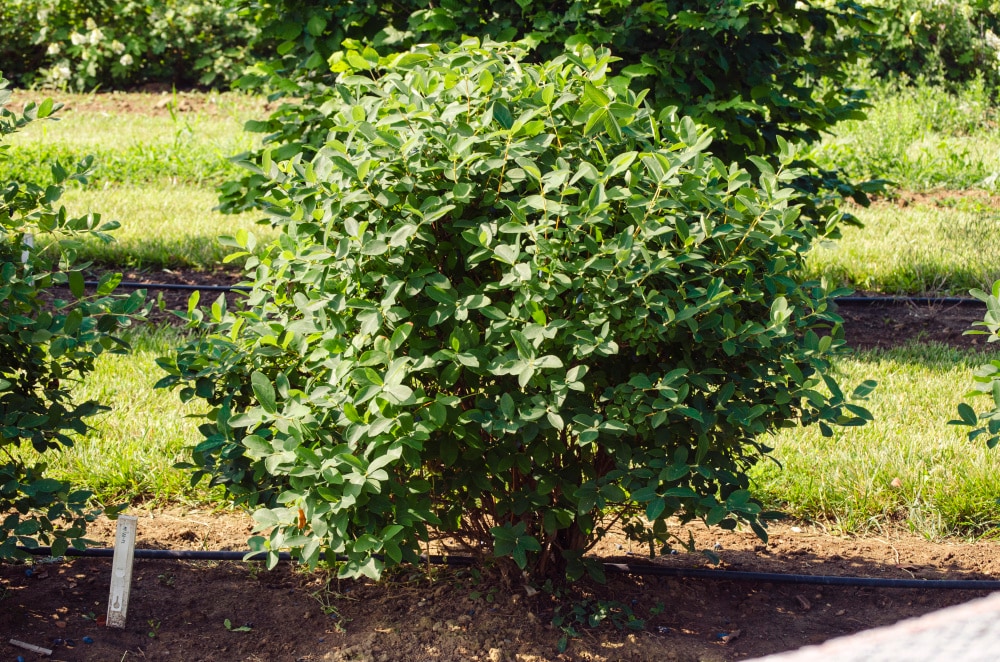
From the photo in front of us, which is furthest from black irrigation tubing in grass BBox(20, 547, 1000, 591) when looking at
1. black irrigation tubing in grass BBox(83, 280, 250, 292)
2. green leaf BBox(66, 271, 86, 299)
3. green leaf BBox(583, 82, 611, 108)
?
black irrigation tubing in grass BBox(83, 280, 250, 292)

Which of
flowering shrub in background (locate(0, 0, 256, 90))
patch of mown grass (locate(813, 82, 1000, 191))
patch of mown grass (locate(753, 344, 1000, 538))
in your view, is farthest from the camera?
flowering shrub in background (locate(0, 0, 256, 90))

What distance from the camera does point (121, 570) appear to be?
2521 mm

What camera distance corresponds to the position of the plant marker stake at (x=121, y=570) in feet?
8.23

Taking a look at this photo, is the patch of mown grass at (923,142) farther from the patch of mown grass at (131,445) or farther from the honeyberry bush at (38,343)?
the honeyberry bush at (38,343)

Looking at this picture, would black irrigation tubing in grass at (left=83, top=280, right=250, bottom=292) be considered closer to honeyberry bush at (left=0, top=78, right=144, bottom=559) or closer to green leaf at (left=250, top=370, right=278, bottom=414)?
honeyberry bush at (left=0, top=78, right=144, bottom=559)

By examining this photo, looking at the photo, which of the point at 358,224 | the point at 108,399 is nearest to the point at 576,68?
the point at 358,224

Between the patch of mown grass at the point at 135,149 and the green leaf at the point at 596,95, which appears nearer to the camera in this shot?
the green leaf at the point at 596,95

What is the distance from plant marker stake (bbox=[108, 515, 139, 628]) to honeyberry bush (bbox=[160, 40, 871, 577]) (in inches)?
9.8

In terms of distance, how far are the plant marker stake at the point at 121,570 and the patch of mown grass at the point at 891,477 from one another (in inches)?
80.2

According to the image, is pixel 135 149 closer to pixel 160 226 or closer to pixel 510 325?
pixel 160 226

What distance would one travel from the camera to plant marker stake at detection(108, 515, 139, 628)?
251 cm

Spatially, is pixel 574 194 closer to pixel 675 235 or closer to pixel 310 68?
pixel 675 235

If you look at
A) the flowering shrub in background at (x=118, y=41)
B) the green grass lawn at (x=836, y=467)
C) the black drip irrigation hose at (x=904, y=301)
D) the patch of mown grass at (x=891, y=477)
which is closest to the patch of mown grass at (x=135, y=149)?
the flowering shrub in background at (x=118, y=41)

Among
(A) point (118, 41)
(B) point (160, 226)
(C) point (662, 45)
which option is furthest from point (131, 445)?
(A) point (118, 41)
